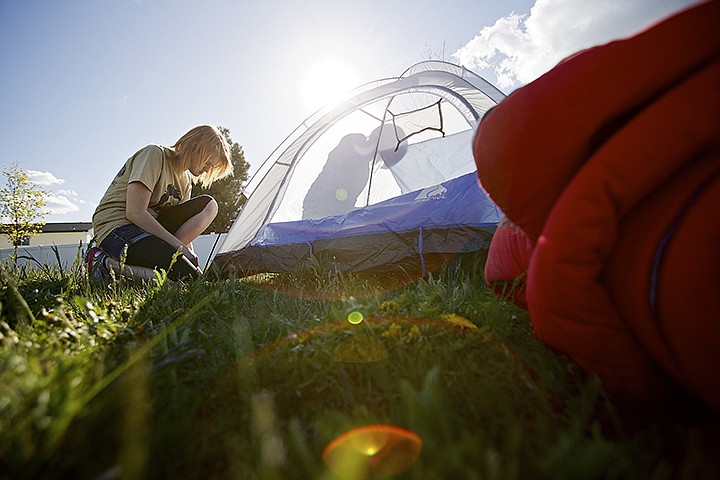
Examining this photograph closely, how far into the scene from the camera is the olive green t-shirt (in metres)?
2.85

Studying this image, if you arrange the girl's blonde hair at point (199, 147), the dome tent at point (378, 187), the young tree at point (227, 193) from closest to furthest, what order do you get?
the dome tent at point (378, 187), the girl's blonde hair at point (199, 147), the young tree at point (227, 193)

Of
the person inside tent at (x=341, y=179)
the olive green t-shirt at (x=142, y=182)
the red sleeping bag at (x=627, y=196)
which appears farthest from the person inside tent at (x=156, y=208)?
the red sleeping bag at (x=627, y=196)

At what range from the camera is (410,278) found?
8.13 feet

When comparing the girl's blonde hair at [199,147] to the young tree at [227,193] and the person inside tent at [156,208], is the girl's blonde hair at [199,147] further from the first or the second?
the young tree at [227,193]

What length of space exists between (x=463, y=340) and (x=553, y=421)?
342mm

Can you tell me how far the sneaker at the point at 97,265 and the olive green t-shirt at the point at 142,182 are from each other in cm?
10

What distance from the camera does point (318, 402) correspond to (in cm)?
87

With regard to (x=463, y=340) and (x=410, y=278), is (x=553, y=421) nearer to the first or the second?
(x=463, y=340)

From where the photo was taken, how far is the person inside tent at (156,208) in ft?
9.11

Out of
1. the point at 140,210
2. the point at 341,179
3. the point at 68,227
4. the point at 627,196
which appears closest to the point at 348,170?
the point at 341,179

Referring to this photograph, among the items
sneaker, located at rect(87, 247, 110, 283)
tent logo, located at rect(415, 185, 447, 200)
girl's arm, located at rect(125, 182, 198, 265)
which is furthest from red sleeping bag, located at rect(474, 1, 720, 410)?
sneaker, located at rect(87, 247, 110, 283)

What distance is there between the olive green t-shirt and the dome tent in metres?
0.66

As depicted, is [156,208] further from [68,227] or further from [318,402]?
[68,227]

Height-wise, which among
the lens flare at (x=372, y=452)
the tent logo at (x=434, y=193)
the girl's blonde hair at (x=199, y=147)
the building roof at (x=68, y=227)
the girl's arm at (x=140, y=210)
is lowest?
the lens flare at (x=372, y=452)
